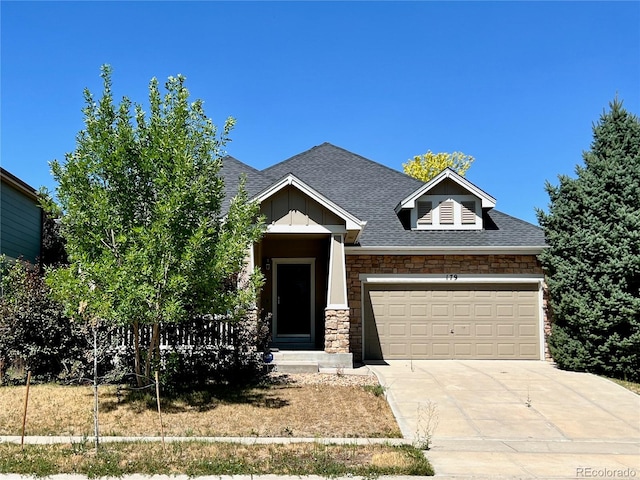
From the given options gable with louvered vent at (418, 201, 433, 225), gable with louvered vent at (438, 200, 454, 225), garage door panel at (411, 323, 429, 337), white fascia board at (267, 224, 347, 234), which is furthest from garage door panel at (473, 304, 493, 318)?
white fascia board at (267, 224, 347, 234)

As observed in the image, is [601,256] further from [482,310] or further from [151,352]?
[151,352]

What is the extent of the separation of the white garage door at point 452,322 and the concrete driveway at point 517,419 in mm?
1402

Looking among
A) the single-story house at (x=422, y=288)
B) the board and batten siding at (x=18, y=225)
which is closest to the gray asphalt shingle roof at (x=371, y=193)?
the single-story house at (x=422, y=288)

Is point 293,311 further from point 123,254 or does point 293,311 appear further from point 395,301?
point 123,254

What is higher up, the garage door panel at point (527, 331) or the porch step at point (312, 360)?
the garage door panel at point (527, 331)

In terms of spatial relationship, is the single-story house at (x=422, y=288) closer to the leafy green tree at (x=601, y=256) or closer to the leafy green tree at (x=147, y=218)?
the leafy green tree at (x=601, y=256)

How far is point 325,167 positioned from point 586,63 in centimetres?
900

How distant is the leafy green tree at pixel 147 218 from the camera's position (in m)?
8.10

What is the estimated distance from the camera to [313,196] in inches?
493

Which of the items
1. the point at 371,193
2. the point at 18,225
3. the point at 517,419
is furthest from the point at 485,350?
the point at 18,225

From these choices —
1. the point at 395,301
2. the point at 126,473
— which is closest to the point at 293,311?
the point at 395,301

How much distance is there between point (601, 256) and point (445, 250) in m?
3.86

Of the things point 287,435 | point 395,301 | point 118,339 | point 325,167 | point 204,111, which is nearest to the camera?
point 287,435

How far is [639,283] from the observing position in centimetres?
1192
